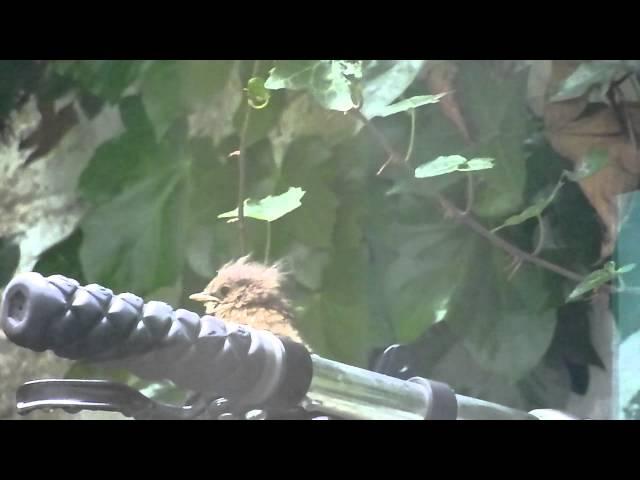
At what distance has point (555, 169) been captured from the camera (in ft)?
3.23

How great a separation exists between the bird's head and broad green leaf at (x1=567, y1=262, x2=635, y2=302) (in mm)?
348

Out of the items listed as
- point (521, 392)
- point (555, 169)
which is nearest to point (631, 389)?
point (521, 392)

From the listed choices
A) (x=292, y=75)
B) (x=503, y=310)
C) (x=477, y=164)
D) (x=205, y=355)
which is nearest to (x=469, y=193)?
(x=477, y=164)

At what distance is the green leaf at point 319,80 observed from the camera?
3.19ft

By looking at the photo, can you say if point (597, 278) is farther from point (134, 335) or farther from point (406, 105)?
point (134, 335)

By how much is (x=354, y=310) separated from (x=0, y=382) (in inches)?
16.3

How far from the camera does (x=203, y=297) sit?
928 mm

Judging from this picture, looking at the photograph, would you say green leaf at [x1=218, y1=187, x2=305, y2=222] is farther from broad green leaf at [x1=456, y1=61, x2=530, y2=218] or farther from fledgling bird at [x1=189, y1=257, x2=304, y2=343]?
broad green leaf at [x1=456, y1=61, x2=530, y2=218]

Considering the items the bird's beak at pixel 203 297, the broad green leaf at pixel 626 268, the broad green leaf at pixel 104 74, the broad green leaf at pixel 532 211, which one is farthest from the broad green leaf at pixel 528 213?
the broad green leaf at pixel 104 74

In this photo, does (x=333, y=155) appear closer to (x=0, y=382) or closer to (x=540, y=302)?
(x=540, y=302)

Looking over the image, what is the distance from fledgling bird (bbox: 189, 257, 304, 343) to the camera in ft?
2.99

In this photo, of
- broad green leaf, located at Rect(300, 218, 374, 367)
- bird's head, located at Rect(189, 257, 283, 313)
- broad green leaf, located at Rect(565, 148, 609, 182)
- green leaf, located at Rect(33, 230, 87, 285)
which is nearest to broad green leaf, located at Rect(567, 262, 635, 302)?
broad green leaf, located at Rect(565, 148, 609, 182)

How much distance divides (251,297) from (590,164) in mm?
429
